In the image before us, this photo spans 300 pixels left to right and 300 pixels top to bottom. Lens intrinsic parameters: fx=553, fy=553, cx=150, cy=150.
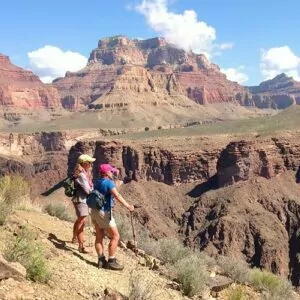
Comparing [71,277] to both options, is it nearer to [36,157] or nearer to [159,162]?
[159,162]

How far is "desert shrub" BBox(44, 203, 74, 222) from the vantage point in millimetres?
17766

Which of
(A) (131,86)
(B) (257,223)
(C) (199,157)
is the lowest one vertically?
(B) (257,223)

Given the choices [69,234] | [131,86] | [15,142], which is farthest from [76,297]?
[131,86]

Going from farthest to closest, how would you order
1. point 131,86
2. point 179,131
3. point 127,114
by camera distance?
point 131,86 → point 127,114 → point 179,131

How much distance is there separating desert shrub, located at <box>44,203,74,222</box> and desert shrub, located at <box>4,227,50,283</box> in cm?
799

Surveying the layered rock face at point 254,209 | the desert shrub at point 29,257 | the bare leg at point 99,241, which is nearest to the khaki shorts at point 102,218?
the bare leg at point 99,241

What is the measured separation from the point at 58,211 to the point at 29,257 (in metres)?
8.97

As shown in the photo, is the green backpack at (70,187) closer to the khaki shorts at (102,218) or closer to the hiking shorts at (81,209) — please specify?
the hiking shorts at (81,209)

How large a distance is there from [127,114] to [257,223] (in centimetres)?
11492

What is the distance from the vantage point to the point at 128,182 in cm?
6988

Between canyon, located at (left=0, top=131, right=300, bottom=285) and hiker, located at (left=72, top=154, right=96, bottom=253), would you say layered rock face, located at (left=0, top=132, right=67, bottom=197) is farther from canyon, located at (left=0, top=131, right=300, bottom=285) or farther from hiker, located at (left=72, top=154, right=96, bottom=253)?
hiker, located at (left=72, top=154, right=96, bottom=253)

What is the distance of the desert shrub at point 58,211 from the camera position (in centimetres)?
1777

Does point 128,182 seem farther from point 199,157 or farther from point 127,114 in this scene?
point 127,114

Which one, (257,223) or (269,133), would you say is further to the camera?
(269,133)
